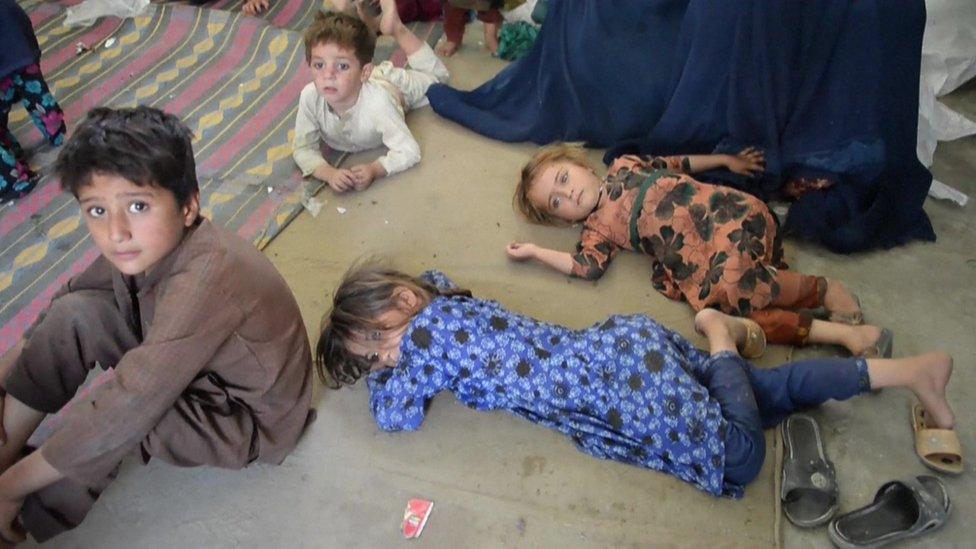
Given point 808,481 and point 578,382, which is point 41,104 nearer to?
point 578,382

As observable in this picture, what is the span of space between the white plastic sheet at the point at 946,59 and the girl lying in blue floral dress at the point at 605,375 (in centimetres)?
105

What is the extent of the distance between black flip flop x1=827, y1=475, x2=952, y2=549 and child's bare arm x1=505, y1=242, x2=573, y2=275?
0.78 meters

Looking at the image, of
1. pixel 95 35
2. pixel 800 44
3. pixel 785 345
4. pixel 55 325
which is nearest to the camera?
pixel 55 325

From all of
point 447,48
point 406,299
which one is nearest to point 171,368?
point 406,299

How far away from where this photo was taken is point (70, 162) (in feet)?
3.75

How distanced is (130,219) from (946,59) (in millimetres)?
2304

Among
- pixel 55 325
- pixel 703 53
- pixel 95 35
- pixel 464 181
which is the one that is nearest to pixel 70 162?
pixel 55 325

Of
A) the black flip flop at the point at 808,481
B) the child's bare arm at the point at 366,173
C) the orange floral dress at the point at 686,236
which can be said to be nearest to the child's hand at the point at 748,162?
the orange floral dress at the point at 686,236

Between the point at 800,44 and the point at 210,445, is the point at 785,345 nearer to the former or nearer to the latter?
the point at 800,44

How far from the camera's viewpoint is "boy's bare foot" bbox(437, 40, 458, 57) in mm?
2719

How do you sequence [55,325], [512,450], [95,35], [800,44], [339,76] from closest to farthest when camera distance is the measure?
[55,325]
[512,450]
[800,44]
[339,76]
[95,35]

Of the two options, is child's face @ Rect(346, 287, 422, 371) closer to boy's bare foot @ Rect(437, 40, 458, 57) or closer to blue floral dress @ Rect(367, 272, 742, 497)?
blue floral dress @ Rect(367, 272, 742, 497)

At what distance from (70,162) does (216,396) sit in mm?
467

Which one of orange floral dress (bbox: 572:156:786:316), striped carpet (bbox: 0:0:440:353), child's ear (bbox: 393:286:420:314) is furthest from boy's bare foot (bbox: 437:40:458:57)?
child's ear (bbox: 393:286:420:314)
